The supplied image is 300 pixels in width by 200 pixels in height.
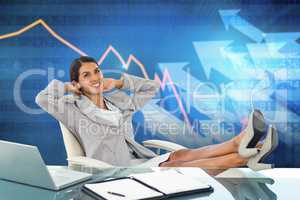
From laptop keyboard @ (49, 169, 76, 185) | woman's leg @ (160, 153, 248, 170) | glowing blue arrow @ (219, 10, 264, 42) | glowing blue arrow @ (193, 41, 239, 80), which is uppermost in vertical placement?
glowing blue arrow @ (219, 10, 264, 42)

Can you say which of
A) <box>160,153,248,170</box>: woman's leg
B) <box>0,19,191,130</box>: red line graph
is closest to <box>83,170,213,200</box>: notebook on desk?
<box>160,153,248,170</box>: woman's leg

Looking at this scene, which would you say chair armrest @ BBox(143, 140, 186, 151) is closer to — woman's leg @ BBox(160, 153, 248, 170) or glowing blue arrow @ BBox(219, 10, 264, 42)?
woman's leg @ BBox(160, 153, 248, 170)

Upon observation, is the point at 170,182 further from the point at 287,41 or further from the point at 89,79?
the point at 287,41

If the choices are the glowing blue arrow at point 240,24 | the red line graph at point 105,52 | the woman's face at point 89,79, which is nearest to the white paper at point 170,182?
the woman's face at point 89,79

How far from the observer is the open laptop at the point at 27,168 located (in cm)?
120

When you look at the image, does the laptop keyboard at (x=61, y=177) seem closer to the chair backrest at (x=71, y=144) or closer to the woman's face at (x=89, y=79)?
the chair backrest at (x=71, y=144)

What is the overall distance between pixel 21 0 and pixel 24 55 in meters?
0.49

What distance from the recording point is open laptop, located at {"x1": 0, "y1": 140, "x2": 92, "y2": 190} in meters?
1.20

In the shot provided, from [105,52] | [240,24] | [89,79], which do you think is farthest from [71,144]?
[240,24]

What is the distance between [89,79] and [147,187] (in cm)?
183

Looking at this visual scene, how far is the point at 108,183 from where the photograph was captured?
1212 millimetres

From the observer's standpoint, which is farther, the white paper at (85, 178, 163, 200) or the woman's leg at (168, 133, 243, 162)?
the woman's leg at (168, 133, 243, 162)

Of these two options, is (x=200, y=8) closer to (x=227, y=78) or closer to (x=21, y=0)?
(x=227, y=78)

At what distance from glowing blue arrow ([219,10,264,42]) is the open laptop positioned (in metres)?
2.63
